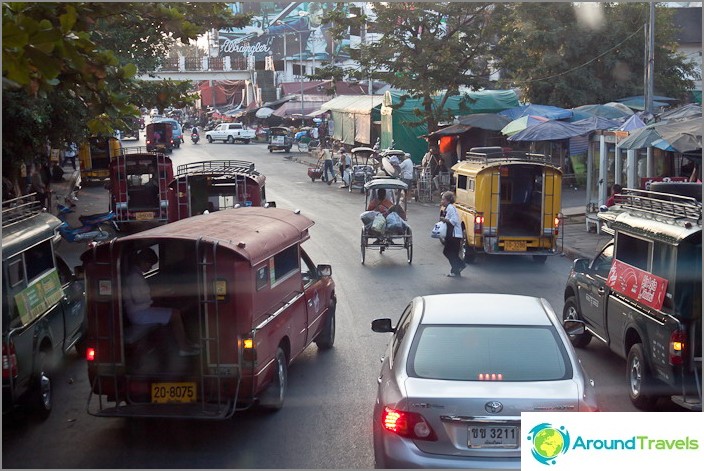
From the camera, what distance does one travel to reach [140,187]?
79.6 feet

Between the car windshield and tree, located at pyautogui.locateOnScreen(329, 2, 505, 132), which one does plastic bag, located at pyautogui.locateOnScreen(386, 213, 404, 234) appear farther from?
tree, located at pyautogui.locateOnScreen(329, 2, 505, 132)

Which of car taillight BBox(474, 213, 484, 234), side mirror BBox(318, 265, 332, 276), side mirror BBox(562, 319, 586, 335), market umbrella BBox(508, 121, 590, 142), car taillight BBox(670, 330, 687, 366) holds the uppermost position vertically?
market umbrella BBox(508, 121, 590, 142)

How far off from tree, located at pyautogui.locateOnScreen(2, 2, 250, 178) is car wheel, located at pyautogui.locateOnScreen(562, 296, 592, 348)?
5.97 meters

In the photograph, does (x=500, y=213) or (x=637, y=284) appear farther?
(x=500, y=213)

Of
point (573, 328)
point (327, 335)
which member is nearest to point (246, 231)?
point (327, 335)

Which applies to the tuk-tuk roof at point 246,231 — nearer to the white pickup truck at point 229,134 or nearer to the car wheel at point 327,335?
the car wheel at point 327,335

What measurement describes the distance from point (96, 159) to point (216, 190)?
1877 cm

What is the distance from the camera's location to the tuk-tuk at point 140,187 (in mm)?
23203

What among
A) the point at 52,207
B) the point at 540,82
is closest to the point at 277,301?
the point at 52,207

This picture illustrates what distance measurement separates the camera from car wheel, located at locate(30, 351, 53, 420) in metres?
8.68

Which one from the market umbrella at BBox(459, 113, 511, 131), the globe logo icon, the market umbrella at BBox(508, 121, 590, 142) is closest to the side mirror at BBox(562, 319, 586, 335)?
the globe logo icon

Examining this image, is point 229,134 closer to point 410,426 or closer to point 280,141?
point 280,141

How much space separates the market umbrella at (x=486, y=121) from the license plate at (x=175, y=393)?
25.8 meters

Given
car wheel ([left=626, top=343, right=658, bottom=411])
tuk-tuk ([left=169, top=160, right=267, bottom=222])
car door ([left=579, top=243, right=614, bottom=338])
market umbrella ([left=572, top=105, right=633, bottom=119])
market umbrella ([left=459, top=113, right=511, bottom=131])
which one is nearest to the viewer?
car wheel ([left=626, top=343, right=658, bottom=411])
